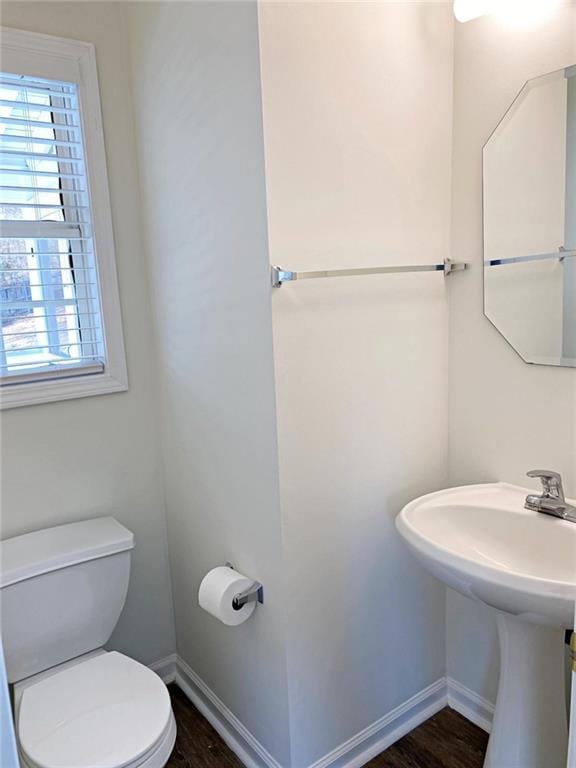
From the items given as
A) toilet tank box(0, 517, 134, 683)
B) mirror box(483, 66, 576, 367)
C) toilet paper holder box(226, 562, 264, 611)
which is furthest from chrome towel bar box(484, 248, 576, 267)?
toilet tank box(0, 517, 134, 683)

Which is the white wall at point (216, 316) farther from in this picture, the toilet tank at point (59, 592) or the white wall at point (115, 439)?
the toilet tank at point (59, 592)

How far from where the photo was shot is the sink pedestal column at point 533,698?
147 cm

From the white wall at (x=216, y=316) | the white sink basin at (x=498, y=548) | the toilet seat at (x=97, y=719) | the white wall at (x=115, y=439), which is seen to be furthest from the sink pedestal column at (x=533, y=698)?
the white wall at (x=115, y=439)

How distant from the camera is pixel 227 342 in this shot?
1642 mm

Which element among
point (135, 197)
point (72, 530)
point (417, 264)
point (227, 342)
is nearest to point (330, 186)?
point (417, 264)

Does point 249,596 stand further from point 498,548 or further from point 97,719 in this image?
point 498,548

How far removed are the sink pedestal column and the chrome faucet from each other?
0.28 m

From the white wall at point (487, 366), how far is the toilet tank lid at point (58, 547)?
1.10 metres

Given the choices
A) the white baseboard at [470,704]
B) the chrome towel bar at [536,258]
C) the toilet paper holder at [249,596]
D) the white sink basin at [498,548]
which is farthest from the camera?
the white baseboard at [470,704]

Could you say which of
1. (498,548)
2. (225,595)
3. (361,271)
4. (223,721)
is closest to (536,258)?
(361,271)

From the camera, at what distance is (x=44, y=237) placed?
1837mm

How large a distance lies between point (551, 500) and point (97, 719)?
4.18 feet

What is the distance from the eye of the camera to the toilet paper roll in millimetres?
1621

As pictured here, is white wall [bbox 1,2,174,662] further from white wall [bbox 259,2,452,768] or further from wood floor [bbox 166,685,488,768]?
white wall [bbox 259,2,452,768]
